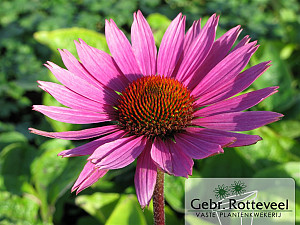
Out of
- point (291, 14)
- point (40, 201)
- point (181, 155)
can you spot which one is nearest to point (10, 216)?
point (40, 201)

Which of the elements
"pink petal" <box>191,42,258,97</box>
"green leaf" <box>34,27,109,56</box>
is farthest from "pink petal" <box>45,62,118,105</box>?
"green leaf" <box>34,27,109,56</box>

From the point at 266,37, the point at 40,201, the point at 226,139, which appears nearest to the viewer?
the point at 226,139

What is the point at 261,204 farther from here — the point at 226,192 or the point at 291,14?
the point at 291,14

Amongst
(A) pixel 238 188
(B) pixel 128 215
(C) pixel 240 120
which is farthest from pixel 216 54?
(B) pixel 128 215

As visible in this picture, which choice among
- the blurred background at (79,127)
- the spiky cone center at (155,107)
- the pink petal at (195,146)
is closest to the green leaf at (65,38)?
the blurred background at (79,127)

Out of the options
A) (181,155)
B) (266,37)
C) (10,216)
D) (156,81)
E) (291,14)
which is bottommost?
(10,216)

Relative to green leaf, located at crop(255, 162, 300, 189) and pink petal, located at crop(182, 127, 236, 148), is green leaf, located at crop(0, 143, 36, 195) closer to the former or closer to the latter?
pink petal, located at crop(182, 127, 236, 148)
